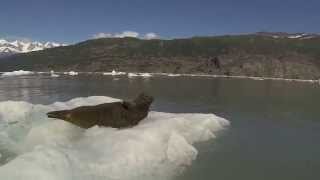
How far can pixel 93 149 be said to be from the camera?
22.8 meters

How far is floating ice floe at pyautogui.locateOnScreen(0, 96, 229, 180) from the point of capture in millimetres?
18656

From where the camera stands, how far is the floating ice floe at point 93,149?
61.2 ft

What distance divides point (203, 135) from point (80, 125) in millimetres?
7146

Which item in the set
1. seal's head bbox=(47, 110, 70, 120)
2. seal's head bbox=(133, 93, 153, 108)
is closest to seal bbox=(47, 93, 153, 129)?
seal's head bbox=(47, 110, 70, 120)

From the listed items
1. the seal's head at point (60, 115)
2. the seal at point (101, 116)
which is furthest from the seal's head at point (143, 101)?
the seal's head at point (60, 115)

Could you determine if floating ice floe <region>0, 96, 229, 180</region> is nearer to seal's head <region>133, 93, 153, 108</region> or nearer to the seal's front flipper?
seal's head <region>133, 93, 153, 108</region>

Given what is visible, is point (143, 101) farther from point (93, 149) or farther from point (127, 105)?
point (93, 149)

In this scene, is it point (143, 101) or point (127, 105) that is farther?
point (143, 101)

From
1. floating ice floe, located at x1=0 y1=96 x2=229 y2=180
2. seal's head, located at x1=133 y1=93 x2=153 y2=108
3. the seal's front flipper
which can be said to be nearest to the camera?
→ floating ice floe, located at x1=0 y1=96 x2=229 y2=180

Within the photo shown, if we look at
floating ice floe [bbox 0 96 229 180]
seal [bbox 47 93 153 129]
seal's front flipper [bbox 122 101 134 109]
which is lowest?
floating ice floe [bbox 0 96 229 180]

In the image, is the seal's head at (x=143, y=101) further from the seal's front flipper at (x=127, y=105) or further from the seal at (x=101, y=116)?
the seal at (x=101, y=116)

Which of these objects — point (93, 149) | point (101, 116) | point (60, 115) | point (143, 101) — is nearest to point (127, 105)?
point (143, 101)

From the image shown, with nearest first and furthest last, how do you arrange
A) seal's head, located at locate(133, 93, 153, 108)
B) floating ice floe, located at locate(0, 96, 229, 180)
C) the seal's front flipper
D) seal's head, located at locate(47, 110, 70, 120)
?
floating ice floe, located at locate(0, 96, 229, 180)
seal's head, located at locate(47, 110, 70, 120)
the seal's front flipper
seal's head, located at locate(133, 93, 153, 108)

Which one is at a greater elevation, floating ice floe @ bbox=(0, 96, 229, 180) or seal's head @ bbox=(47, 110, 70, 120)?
seal's head @ bbox=(47, 110, 70, 120)
